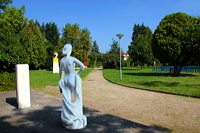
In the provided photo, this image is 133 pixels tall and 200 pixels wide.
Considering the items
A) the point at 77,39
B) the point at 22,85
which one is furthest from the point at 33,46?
the point at 22,85

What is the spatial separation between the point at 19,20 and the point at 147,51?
84.6 ft

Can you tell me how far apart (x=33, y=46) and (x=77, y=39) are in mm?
12610

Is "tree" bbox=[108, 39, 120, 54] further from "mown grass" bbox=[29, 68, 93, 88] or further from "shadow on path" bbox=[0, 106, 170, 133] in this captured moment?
"shadow on path" bbox=[0, 106, 170, 133]

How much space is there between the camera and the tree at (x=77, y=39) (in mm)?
37875

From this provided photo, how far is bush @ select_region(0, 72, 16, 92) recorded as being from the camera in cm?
1006

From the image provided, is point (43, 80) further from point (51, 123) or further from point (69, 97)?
point (69, 97)

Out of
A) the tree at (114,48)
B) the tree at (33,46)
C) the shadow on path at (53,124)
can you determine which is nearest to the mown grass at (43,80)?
the shadow on path at (53,124)

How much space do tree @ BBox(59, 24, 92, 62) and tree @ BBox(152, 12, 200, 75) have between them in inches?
827

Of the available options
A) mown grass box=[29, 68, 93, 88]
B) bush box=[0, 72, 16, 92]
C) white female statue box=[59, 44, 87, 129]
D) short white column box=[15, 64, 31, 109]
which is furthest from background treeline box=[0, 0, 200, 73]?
white female statue box=[59, 44, 87, 129]

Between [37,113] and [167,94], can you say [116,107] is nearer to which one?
[37,113]

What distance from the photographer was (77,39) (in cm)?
3816

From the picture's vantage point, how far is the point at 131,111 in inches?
238

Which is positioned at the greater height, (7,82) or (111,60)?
(111,60)

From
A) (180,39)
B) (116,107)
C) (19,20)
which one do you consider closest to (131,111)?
(116,107)
